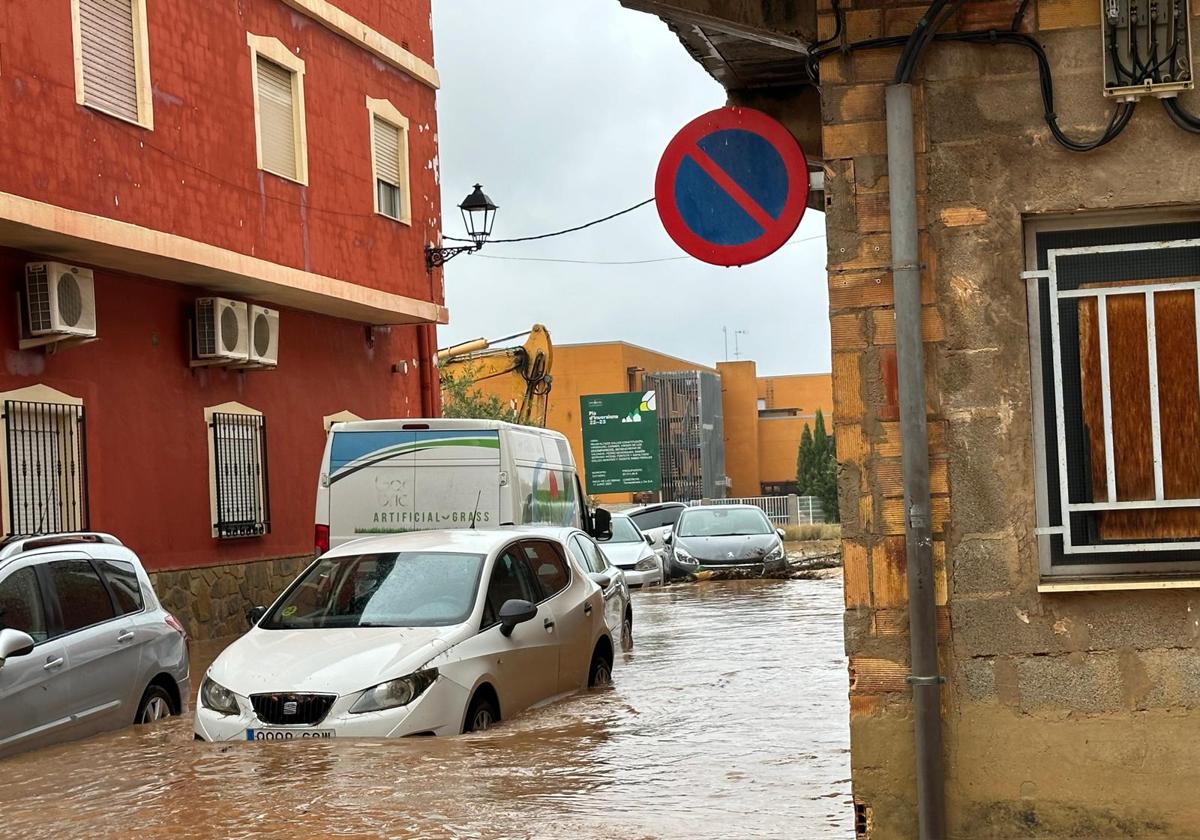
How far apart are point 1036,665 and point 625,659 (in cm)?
966

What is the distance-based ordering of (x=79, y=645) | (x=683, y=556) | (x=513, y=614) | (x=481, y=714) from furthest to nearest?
1. (x=683, y=556)
2. (x=513, y=614)
3. (x=79, y=645)
4. (x=481, y=714)

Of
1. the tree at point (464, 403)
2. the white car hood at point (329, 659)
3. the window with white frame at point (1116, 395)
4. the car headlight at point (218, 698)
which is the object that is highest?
the tree at point (464, 403)

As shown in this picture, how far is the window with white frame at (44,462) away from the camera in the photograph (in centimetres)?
1591

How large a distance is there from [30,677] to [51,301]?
686 centimetres

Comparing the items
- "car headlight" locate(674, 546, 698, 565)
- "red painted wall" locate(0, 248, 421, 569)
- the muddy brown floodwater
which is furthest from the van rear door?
"car headlight" locate(674, 546, 698, 565)

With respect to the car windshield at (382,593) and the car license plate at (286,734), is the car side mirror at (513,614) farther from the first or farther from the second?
the car license plate at (286,734)

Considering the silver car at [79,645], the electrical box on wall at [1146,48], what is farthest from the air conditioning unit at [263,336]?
the electrical box on wall at [1146,48]

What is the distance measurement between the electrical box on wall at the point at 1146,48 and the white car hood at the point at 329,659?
5.35 metres

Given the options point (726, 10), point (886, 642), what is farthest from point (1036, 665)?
point (726, 10)

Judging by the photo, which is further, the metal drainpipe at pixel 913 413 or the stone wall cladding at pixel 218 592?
the stone wall cladding at pixel 218 592

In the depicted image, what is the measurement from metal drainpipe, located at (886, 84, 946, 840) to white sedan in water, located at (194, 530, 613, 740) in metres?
3.96

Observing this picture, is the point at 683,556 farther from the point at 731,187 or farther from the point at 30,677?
the point at 731,187

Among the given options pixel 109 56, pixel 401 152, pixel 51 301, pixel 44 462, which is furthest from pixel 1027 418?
pixel 401 152

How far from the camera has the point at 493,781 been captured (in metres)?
8.83
